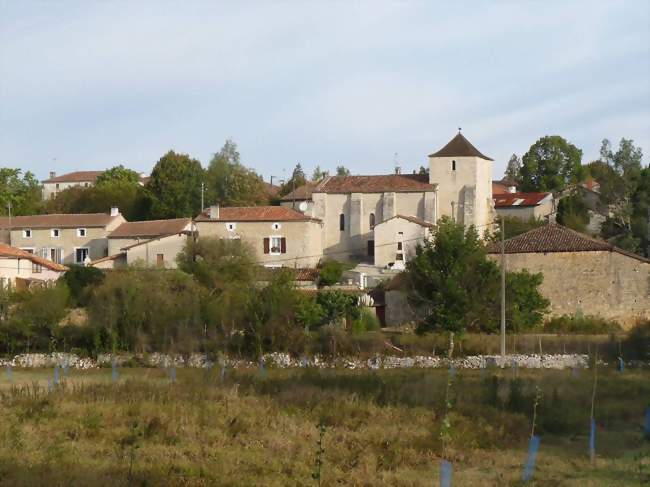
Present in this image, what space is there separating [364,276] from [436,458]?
117 feet

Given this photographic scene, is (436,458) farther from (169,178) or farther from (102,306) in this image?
(169,178)

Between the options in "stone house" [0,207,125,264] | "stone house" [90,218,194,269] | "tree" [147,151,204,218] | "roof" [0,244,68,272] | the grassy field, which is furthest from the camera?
"tree" [147,151,204,218]

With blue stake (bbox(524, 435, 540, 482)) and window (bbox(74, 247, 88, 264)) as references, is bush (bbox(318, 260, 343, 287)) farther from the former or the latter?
blue stake (bbox(524, 435, 540, 482))

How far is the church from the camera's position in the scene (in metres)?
63.4

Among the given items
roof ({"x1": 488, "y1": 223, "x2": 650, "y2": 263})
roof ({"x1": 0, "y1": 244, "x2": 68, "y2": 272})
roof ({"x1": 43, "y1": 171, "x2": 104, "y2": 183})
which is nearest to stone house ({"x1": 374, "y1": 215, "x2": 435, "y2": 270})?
roof ({"x1": 488, "y1": 223, "x2": 650, "y2": 263})

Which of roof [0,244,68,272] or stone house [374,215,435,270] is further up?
stone house [374,215,435,270]

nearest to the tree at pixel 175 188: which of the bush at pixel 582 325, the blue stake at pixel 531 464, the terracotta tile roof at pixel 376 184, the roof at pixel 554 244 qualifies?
the terracotta tile roof at pixel 376 184

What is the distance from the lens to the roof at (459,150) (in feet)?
212

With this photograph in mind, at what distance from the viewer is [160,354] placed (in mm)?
37344

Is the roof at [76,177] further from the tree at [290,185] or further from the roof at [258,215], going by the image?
the roof at [258,215]

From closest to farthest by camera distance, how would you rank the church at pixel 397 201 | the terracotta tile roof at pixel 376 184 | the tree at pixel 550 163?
the church at pixel 397 201 < the terracotta tile roof at pixel 376 184 < the tree at pixel 550 163

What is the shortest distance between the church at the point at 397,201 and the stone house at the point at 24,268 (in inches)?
611

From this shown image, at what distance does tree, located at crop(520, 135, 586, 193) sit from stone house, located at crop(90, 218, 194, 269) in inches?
1492

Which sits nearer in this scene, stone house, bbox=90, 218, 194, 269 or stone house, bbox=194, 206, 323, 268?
stone house, bbox=90, 218, 194, 269
